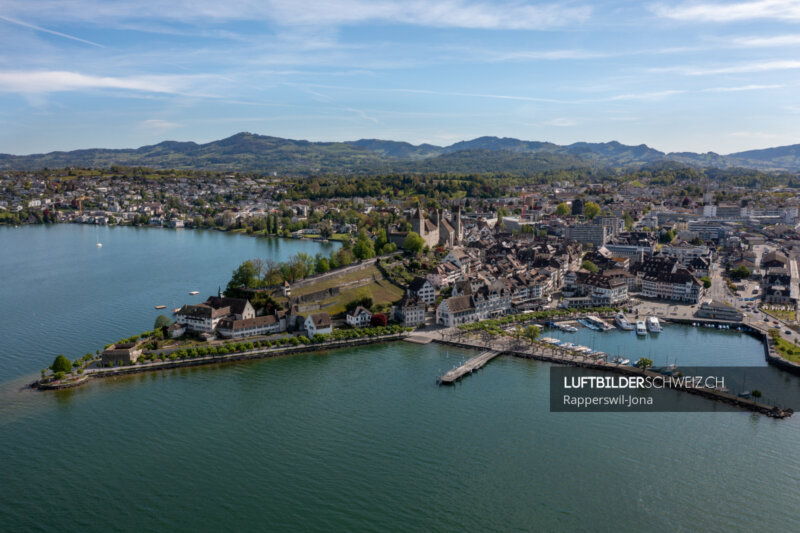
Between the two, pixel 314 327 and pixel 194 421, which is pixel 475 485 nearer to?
pixel 194 421

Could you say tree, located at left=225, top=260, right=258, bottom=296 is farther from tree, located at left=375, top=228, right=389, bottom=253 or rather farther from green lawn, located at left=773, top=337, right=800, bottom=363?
green lawn, located at left=773, top=337, right=800, bottom=363

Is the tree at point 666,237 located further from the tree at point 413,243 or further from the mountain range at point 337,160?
the mountain range at point 337,160

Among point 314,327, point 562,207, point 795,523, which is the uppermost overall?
point 562,207

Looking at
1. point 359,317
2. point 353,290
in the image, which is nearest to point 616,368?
point 359,317

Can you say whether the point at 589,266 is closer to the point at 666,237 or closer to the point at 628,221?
the point at 666,237

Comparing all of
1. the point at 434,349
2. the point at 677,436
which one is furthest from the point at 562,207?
the point at 677,436

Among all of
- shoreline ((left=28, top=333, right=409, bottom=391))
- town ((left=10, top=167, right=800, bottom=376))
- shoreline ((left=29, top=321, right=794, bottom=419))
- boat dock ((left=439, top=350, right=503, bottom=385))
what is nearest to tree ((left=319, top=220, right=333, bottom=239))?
town ((left=10, top=167, right=800, bottom=376))

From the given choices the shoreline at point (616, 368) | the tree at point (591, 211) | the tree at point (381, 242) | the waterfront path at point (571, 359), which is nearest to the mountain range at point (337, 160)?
the tree at point (591, 211)
